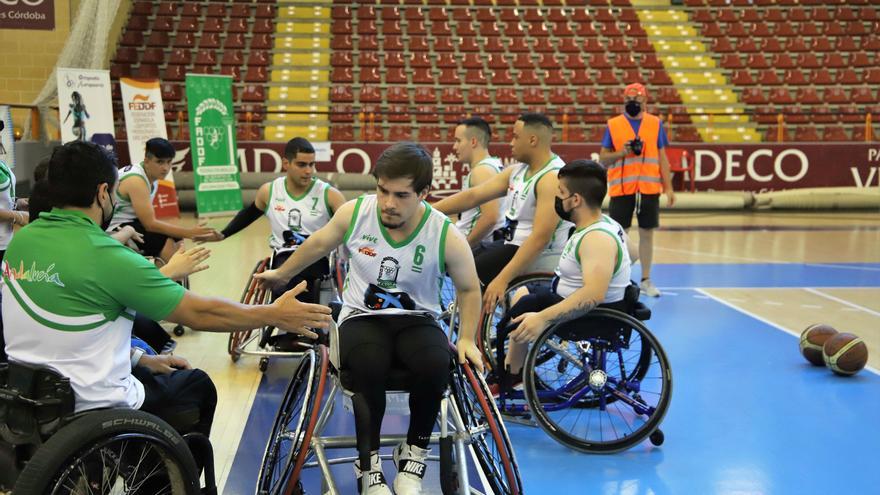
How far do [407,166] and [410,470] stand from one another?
88cm

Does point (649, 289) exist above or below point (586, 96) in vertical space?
below

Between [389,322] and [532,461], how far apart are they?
933 mm

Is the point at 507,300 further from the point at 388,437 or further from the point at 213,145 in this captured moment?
the point at 213,145

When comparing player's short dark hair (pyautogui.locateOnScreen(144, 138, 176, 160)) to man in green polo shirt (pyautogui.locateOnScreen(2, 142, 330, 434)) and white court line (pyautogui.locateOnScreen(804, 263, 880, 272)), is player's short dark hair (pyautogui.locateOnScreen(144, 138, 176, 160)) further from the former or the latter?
white court line (pyautogui.locateOnScreen(804, 263, 880, 272))

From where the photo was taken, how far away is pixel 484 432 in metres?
2.60

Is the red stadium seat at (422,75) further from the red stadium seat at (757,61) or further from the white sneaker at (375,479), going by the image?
the white sneaker at (375,479)

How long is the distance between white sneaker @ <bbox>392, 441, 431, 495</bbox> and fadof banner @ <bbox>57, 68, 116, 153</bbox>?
8.36 meters

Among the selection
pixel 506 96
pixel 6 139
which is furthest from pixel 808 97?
pixel 6 139

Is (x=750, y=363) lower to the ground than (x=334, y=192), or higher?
lower

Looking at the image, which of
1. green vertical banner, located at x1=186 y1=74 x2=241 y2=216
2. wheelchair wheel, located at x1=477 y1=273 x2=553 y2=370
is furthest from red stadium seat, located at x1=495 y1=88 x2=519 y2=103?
wheelchair wheel, located at x1=477 y1=273 x2=553 y2=370

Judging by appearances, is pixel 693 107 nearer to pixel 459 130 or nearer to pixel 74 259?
pixel 459 130

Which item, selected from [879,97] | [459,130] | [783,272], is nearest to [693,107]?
[879,97]

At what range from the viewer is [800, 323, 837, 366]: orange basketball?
15.0 feet

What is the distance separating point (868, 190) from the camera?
493 inches
